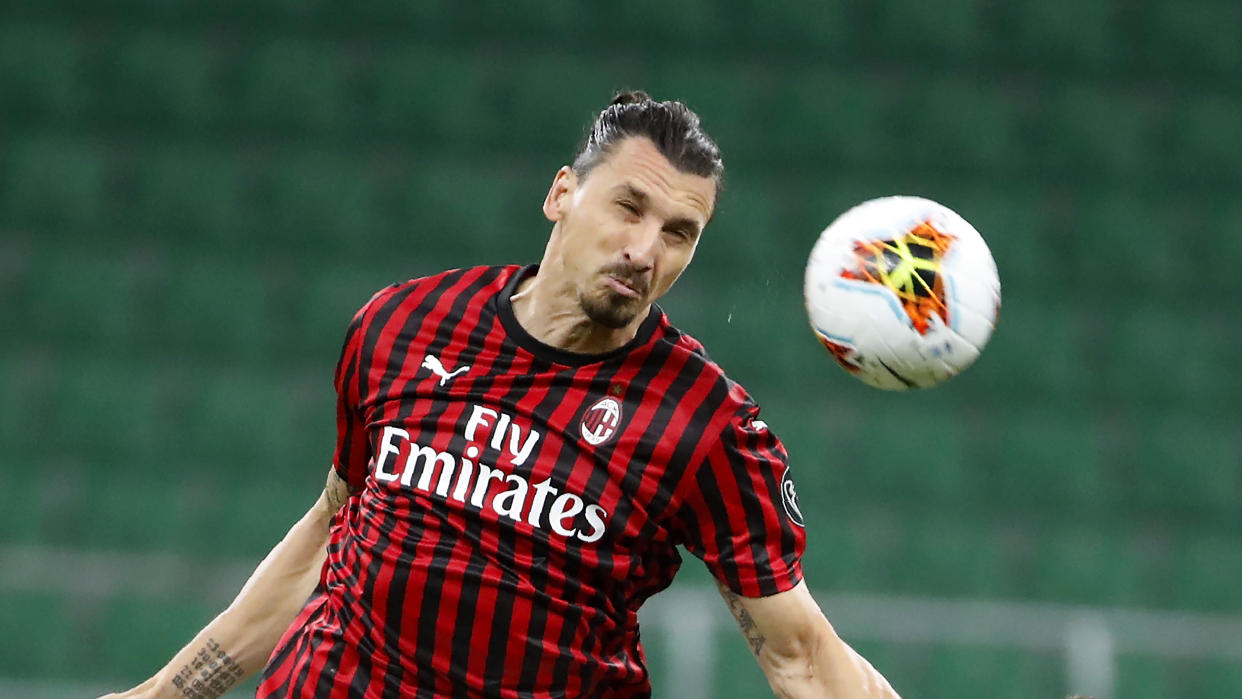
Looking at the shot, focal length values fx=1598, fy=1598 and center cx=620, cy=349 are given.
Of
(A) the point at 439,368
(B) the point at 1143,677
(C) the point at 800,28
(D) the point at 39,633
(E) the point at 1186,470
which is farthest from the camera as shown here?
(C) the point at 800,28

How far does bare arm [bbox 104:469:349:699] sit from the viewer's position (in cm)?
322

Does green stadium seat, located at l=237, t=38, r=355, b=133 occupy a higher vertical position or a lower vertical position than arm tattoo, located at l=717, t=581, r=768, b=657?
higher

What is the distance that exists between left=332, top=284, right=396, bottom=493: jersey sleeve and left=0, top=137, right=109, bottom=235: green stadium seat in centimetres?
576

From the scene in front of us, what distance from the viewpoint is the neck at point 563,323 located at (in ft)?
9.64

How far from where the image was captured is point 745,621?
2889mm

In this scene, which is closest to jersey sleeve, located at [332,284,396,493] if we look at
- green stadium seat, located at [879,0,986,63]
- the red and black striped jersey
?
the red and black striped jersey

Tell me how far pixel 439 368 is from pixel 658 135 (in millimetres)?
597

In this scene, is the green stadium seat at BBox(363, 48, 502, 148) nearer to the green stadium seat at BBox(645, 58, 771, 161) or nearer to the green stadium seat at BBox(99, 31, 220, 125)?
the green stadium seat at BBox(645, 58, 771, 161)

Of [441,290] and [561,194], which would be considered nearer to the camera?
[561,194]

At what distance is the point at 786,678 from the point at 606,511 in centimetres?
45

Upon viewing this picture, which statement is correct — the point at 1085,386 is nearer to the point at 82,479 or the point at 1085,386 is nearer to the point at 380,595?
the point at 82,479

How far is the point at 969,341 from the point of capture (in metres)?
2.80

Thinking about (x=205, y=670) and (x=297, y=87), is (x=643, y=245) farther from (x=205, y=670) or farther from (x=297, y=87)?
(x=297, y=87)

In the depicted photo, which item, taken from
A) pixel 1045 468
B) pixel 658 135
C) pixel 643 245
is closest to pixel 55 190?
pixel 1045 468
